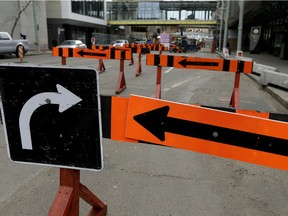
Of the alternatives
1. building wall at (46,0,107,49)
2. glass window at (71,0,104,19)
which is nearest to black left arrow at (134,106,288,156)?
building wall at (46,0,107,49)

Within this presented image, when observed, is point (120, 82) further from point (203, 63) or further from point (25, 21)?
point (25, 21)

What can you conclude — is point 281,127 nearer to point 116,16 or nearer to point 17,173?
point 17,173

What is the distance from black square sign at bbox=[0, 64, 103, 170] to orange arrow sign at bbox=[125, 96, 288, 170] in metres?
0.28

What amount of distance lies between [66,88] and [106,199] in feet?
5.65

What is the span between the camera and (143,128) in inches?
87.7

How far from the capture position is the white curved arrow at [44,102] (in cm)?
214

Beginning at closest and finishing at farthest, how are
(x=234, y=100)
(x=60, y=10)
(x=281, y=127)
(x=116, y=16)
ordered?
(x=281, y=127)
(x=234, y=100)
(x=60, y=10)
(x=116, y=16)

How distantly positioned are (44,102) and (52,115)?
0.10 m

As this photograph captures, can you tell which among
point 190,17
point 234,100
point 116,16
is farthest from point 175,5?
point 234,100

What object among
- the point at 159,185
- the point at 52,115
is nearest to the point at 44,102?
the point at 52,115

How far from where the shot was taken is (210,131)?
2105 millimetres

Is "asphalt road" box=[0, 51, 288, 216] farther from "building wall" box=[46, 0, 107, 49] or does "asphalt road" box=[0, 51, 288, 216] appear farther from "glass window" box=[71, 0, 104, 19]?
"glass window" box=[71, 0, 104, 19]

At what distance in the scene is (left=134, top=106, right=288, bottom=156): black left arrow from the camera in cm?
204

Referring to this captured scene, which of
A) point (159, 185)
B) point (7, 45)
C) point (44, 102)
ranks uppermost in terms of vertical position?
point (44, 102)
